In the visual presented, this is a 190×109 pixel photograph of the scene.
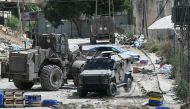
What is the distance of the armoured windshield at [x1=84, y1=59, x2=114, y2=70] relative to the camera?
2548 cm

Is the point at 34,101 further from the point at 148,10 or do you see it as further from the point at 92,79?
the point at 148,10

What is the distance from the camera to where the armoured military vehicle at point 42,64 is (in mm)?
27125

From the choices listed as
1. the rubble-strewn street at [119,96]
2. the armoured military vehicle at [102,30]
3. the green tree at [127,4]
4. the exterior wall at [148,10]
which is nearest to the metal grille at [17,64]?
the rubble-strewn street at [119,96]

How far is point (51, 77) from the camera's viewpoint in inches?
1082

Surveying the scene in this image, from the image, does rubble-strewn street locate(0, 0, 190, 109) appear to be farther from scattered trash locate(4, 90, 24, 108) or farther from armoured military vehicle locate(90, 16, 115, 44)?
armoured military vehicle locate(90, 16, 115, 44)

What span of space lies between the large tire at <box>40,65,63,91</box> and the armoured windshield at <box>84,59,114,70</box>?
234cm

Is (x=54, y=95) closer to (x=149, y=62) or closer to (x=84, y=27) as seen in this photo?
(x=149, y=62)

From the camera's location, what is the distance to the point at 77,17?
101562 millimetres

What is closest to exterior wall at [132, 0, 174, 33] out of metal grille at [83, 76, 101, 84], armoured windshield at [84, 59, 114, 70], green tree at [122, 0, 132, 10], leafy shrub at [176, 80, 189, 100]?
green tree at [122, 0, 132, 10]

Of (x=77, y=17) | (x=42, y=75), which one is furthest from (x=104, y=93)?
(x=77, y=17)

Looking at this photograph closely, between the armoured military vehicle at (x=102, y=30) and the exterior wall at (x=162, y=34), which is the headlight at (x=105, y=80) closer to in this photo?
the exterior wall at (x=162, y=34)

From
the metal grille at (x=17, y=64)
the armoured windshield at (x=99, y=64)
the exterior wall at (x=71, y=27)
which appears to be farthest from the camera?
the exterior wall at (x=71, y=27)

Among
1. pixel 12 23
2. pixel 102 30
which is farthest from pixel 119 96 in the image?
pixel 12 23

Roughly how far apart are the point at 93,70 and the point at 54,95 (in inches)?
86.8
